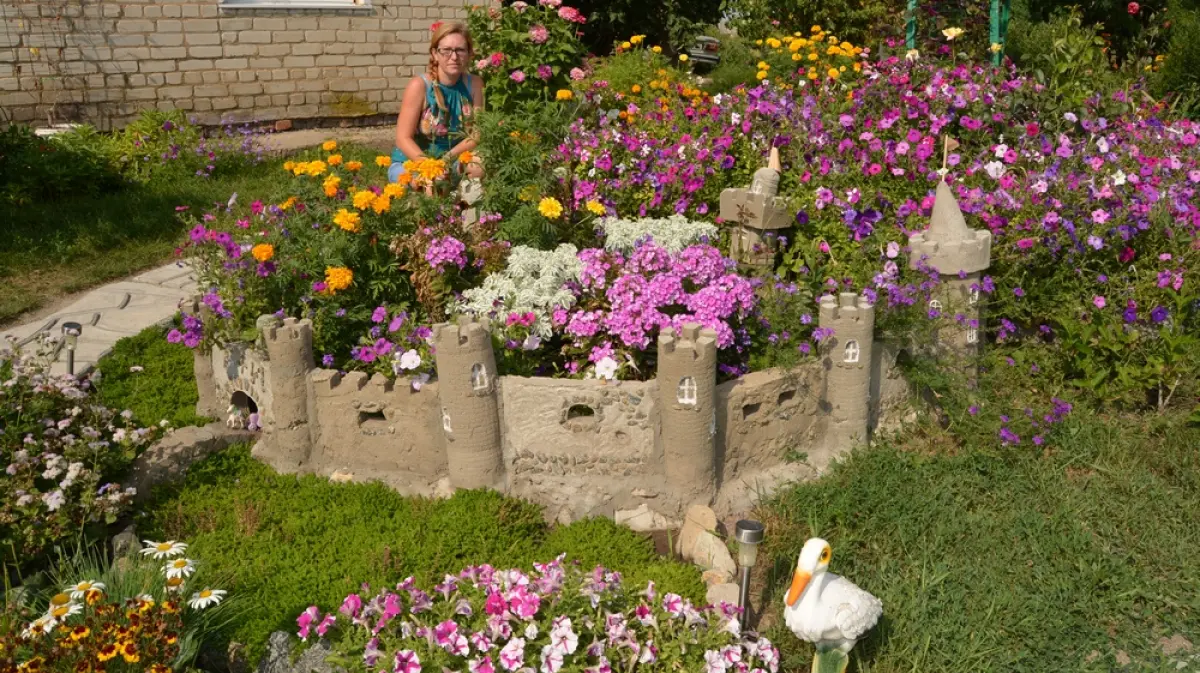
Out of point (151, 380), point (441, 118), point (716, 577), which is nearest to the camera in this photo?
point (716, 577)

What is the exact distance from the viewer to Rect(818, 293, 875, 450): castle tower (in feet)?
13.5

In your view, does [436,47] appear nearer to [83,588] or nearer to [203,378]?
[203,378]

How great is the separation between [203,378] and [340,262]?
94 centimetres

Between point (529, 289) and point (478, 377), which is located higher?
point (529, 289)

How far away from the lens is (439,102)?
5.95m

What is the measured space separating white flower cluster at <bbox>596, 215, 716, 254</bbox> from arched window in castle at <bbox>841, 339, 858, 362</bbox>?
89 centimetres

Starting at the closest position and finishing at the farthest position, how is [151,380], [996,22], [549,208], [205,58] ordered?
1. [549,208]
2. [151,380]
3. [996,22]
4. [205,58]

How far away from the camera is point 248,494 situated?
411cm

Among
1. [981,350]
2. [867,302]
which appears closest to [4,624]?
[867,302]

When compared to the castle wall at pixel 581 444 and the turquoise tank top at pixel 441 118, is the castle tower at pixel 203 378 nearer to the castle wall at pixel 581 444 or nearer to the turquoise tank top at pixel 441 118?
the castle wall at pixel 581 444

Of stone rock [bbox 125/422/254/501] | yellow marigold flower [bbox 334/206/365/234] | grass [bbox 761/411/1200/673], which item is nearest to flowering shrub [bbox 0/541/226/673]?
stone rock [bbox 125/422/254/501]

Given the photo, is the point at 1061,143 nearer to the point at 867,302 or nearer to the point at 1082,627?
the point at 867,302

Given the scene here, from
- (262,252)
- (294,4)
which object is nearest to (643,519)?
(262,252)

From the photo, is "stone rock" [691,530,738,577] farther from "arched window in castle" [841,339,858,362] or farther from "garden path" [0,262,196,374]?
"garden path" [0,262,196,374]
